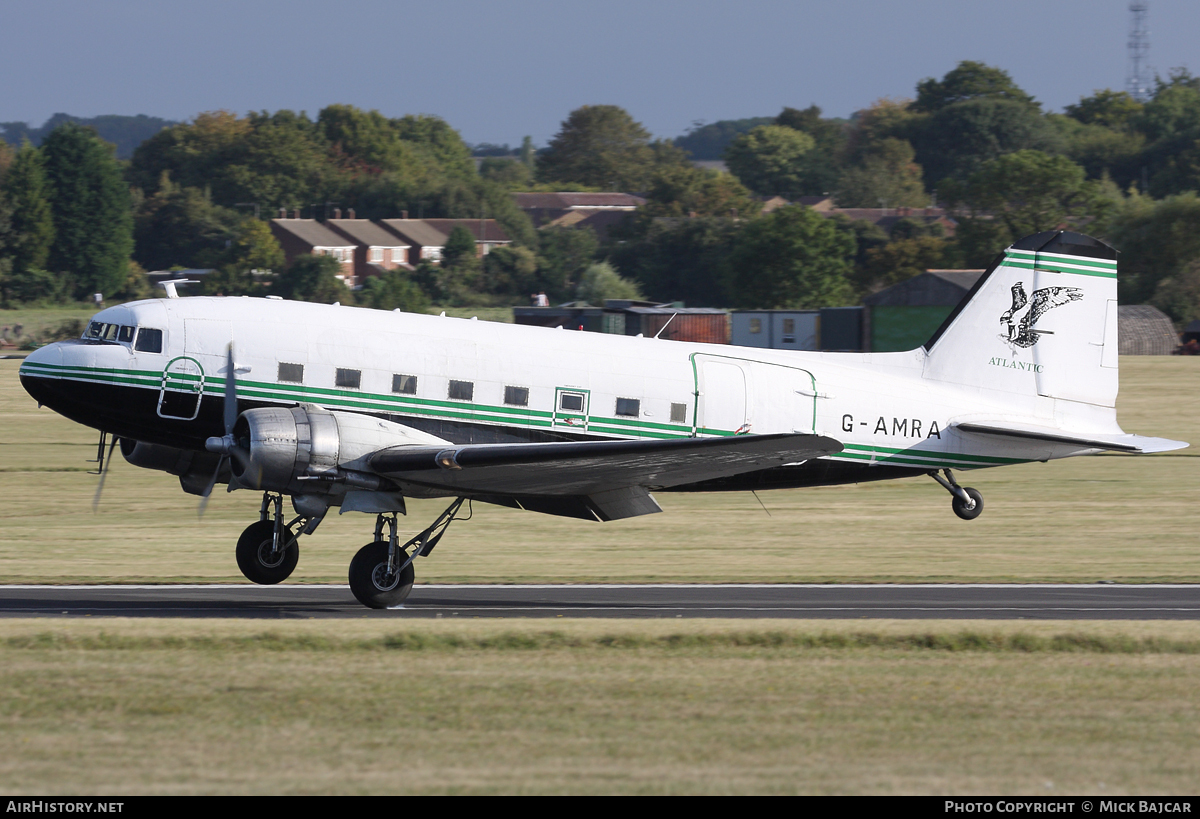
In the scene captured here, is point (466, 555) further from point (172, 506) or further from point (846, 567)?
point (172, 506)

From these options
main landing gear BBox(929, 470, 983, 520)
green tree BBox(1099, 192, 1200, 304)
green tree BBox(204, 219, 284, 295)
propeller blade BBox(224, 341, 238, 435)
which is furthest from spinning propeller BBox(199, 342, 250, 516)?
green tree BBox(1099, 192, 1200, 304)

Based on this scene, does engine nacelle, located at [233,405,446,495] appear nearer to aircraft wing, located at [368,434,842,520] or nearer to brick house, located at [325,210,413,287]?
aircraft wing, located at [368,434,842,520]

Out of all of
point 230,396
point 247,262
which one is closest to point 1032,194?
point 247,262

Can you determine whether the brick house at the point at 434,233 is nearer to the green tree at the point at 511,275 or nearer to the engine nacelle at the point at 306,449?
the green tree at the point at 511,275

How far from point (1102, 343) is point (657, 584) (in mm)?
8112

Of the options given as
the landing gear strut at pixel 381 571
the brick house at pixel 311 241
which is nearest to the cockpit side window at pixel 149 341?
the landing gear strut at pixel 381 571

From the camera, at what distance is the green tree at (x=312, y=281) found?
95.2 m

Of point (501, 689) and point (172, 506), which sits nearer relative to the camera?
point (501, 689)

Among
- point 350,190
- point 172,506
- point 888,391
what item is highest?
point 350,190

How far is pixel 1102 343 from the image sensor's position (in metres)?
21.1

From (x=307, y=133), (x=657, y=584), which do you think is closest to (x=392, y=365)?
(x=657, y=584)

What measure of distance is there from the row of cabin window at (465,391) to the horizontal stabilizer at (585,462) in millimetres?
1238

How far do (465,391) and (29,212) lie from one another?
368ft

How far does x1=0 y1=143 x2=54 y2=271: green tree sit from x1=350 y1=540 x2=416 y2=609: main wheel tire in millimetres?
105738
